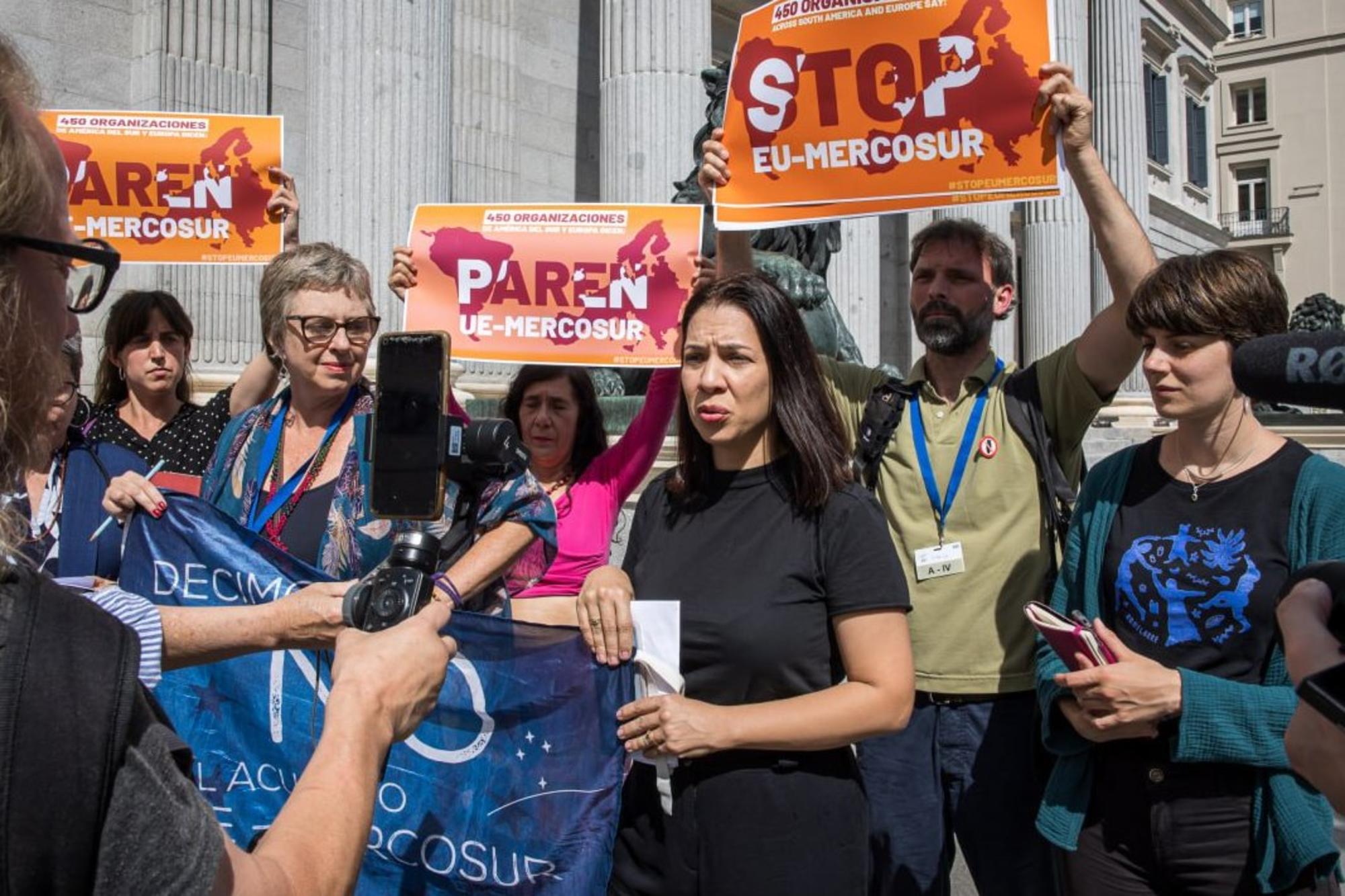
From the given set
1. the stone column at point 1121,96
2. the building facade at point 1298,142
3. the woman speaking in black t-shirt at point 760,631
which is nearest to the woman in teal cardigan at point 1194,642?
the woman speaking in black t-shirt at point 760,631

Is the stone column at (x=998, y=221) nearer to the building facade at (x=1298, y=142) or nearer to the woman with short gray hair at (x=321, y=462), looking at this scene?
the woman with short gray hair at (x=321, y=462)

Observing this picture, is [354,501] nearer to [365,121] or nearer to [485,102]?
[365,121]

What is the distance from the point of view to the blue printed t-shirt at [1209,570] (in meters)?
2.30

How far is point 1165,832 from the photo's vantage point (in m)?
2.30

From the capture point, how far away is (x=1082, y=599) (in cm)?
259

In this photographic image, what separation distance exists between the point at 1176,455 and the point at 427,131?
6643 millimetres

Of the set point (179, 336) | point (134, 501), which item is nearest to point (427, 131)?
point (179, 336)

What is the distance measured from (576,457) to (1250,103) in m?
55.5

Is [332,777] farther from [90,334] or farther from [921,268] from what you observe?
[90,334]

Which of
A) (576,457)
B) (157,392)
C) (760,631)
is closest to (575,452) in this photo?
(576,457)

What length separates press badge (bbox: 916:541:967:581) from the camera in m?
2.89

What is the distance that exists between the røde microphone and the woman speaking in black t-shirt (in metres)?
0.92

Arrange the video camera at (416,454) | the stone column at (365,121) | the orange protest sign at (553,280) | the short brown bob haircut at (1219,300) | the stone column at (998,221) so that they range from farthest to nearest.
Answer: the stone column at (998,221), the stone column at (365,121), the orange protest sign at (553,280), the short brown bob haircut at (1219,300), the video camera at (416,454)

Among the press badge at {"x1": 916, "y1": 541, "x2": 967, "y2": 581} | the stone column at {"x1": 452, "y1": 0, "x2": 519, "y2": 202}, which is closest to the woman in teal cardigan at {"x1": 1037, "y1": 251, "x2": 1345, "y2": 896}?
the press badge at {"x1": 916, "y1": 541, "x2": 967, "y2": 581}
